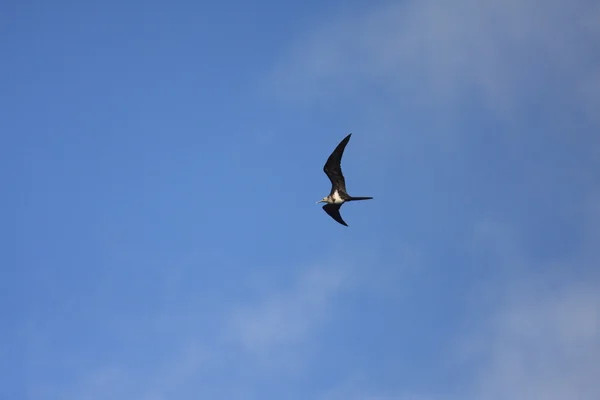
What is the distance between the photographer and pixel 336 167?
63719 millimetres

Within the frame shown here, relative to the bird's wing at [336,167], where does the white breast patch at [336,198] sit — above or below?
below

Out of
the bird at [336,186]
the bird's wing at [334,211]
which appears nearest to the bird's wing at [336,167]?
the bird at [336,186]

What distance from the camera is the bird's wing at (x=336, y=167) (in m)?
62.2

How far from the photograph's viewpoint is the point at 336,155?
6275cm

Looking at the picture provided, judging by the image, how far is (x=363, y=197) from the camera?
62.5 m

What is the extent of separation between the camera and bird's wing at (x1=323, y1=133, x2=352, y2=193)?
6217 cm

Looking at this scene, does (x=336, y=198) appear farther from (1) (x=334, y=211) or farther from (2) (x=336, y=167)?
(2) (x=336, y=167)

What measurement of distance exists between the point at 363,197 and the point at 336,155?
3.97 m

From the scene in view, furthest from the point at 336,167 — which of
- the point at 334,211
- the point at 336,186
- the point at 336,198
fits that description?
the point at 334,211

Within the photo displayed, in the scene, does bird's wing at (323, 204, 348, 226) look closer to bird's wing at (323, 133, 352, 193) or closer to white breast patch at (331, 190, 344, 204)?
white breast patch at (331, 190, 344, 204)

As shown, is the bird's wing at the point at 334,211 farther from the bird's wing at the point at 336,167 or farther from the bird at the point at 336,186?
the bird's wing at the point at 336,167

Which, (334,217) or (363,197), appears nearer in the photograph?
(363,197)

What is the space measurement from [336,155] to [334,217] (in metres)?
8.00

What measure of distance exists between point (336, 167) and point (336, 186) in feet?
7.81
